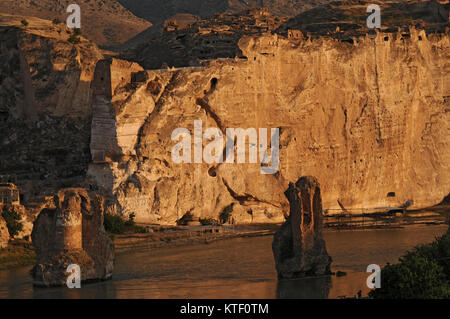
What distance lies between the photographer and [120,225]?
5784cm

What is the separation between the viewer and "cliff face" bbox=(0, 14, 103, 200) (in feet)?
229

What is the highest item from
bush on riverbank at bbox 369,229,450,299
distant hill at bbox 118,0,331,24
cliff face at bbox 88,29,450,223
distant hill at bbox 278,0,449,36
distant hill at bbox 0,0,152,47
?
distant hill at bbox 118,0,331,24

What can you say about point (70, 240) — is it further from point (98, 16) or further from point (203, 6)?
point (203, 6)

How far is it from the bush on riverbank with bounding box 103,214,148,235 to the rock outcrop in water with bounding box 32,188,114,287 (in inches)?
452

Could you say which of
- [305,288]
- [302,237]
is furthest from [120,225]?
[305,288]

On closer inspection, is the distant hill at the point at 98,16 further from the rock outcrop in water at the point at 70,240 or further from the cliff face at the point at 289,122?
the rock outcrop in water at the point at 70,240

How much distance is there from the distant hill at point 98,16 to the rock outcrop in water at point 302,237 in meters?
63.7

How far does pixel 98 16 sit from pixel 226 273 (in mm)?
80645

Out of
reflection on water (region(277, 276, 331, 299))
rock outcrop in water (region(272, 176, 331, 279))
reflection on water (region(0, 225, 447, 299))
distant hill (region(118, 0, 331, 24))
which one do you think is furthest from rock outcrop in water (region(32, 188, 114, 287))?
distant hill (region(118, 0, 331, 24))

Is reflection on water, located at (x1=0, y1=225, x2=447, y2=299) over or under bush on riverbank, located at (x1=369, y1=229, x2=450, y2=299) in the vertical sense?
under

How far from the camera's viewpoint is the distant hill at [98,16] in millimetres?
108938

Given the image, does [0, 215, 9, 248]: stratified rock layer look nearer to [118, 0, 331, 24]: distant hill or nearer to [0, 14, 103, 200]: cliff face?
[0, 14, 103, 200]: cliff face

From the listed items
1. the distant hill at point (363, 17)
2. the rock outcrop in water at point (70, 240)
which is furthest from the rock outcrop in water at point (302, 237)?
the distant hill at point (363, 17)
